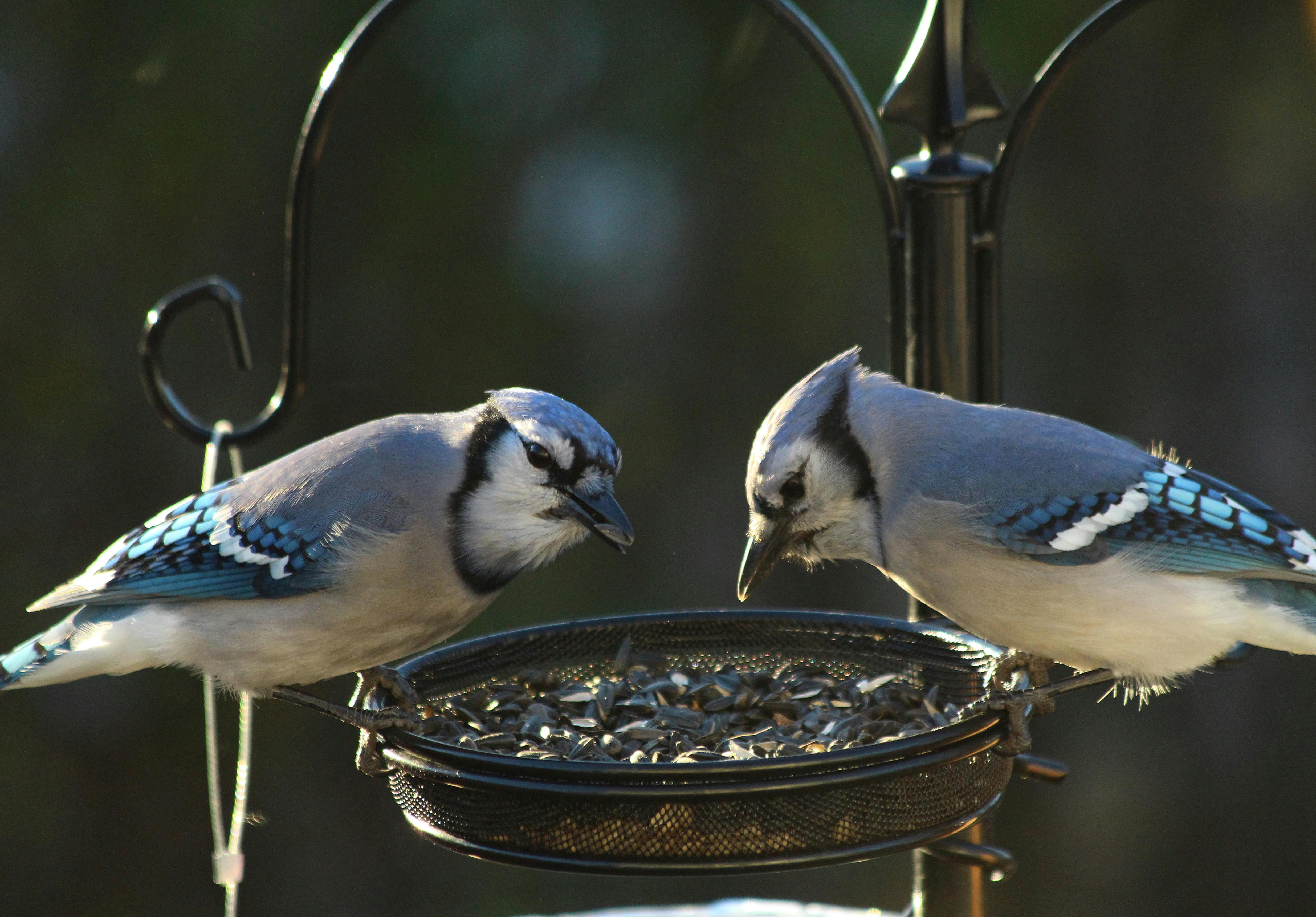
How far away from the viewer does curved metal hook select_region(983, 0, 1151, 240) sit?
7.45ft

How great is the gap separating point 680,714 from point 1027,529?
662 mm

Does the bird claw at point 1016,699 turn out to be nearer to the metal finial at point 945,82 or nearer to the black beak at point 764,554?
the black beak at point 764,554

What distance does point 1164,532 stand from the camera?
2.45 metres

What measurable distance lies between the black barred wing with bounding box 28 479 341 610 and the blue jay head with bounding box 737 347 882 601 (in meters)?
0.73

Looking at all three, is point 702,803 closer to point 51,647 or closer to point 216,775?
point 216,775

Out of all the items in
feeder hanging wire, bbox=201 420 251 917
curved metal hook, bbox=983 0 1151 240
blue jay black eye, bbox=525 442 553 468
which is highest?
curved metal hook, bbox=983 0 1151 240

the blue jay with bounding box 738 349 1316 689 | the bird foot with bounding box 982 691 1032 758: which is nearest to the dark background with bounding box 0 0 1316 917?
the blue jay with bounding box 738 349 1316 689

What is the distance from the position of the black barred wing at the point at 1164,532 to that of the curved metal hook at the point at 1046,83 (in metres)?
0.55

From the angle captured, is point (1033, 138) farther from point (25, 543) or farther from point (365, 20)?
point (25, 543)

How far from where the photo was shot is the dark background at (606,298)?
4.91 m

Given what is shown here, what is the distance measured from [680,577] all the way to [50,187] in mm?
2586

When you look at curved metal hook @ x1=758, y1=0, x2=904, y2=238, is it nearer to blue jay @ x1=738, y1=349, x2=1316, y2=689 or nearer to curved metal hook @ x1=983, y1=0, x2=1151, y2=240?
curved metal hook @ x1=983, y1=0, x2=1151, y2=240

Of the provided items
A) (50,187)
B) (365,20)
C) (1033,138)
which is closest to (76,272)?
(50,187)

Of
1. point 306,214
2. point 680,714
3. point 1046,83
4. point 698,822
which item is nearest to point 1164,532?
point 1046,83
